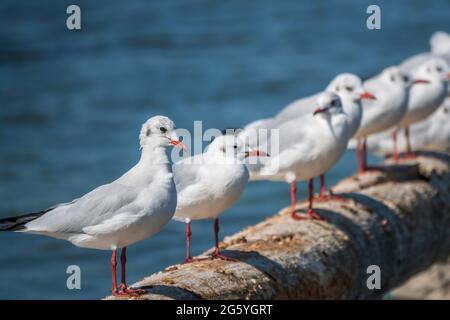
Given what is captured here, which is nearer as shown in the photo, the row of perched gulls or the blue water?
the row of perched gulls

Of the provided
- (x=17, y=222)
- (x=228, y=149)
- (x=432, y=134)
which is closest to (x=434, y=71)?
(x=432, y=134)

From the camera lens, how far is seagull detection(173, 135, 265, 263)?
21.0 feet

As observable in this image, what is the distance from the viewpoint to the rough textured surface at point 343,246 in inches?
247

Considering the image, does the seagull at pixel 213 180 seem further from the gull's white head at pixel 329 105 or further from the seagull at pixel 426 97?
the seagull at pixel 426 97

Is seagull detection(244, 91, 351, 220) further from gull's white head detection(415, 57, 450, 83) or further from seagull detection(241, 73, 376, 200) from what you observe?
gull's white head detection(415, 57, 450, 83)

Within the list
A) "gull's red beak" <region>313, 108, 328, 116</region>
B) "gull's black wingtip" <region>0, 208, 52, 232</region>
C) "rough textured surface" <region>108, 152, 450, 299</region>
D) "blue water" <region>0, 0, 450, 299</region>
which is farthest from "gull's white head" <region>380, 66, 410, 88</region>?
"gull's black wingtip" <region>0, 208, 52, 232</region>

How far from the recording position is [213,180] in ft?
21.0

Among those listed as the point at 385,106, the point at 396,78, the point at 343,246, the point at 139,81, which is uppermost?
the point at 139,81

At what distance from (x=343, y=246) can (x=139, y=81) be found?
10905 mm

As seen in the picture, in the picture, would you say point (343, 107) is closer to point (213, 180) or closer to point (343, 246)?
point (343, 246)

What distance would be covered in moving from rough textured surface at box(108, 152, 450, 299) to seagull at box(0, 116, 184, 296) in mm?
383

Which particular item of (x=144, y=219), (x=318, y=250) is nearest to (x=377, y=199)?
(x=318, y=250)
